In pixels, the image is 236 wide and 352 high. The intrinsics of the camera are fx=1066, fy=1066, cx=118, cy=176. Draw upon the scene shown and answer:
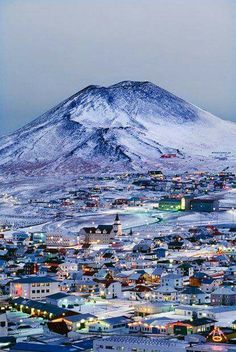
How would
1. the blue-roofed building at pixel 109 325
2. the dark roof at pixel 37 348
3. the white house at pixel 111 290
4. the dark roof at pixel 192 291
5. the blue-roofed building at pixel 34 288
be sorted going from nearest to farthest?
the dark roof at pixel 37 348 < the blue-roofed building at pixel 109 325 < the dark roof at pixel 192 291 < the blue-roofed building at pixel 34 288 < the white house at pixel 111 290

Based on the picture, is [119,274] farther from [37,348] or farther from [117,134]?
[117,134]

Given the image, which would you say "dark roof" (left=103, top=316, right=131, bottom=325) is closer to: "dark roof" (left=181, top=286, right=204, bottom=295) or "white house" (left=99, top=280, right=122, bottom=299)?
"dark roof" (left=181, top=286, right=204, bottom=295)

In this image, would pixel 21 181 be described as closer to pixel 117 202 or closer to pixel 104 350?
pixel 117 202

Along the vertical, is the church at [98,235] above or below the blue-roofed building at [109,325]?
above

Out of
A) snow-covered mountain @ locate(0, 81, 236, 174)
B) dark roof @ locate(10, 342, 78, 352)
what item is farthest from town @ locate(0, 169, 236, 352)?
snow-covered mountain @ locate(0, 81, 236, 174)

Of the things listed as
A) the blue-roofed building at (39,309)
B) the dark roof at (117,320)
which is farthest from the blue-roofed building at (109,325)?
the blue-roofed building at (39,309)

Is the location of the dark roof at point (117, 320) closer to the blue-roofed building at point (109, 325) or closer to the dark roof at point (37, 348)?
the blue-roofed building at point (109, 325)
